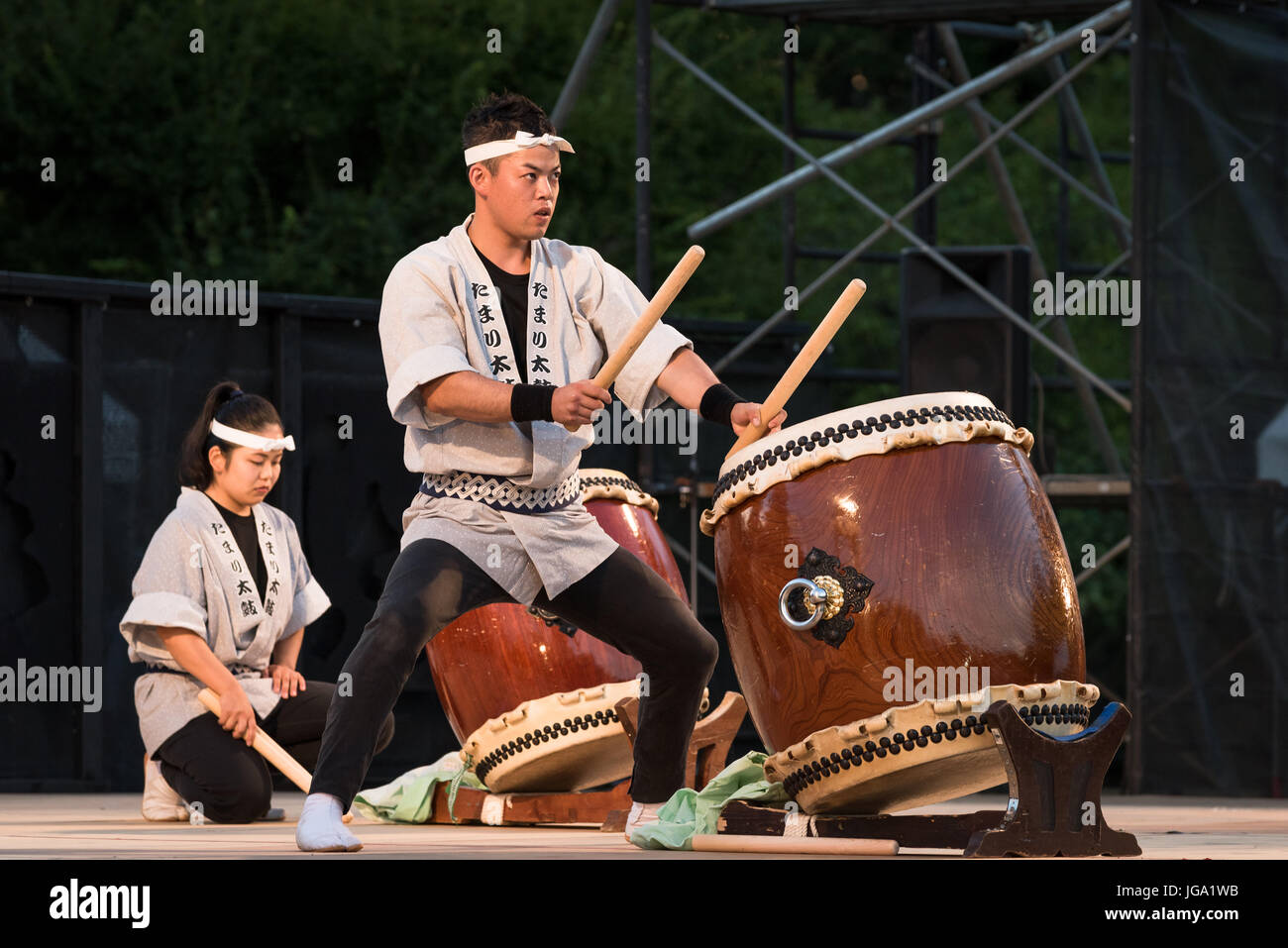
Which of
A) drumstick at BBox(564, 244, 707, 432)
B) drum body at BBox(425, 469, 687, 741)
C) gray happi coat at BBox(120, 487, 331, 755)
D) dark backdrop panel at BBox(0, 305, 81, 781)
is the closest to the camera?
drumstick at BBox(564, 244, 707, 432)

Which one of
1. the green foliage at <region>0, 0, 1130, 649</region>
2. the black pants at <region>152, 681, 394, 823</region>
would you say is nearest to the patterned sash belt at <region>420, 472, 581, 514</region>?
the black pants at <region>152, 681, 394, 823</region>

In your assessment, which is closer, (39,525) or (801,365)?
(801,365)

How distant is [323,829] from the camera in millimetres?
3170

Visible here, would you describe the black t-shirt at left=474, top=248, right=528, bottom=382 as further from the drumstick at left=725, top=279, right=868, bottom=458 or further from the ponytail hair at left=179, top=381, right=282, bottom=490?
the ponytail hair at left=179, top=381, right=282, bottom=490

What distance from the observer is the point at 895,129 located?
713 centimetres

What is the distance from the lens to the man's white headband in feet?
11.3

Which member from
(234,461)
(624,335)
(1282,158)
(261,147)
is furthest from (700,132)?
(624,335)

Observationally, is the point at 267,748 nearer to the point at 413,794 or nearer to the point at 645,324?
the point at 413,794

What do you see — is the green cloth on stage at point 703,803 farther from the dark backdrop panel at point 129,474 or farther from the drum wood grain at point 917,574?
the dark backdrop panel at point 129,474

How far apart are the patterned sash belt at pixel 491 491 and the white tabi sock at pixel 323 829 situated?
1.79ft

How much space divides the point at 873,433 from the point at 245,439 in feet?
6.09

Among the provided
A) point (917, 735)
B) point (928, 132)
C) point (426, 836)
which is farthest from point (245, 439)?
point (928, 132)

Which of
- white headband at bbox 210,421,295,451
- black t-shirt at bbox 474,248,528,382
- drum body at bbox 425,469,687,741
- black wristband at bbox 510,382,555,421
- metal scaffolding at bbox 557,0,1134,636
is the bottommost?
drum body at bbox 425,469,687,741

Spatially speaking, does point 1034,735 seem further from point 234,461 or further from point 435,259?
point 234,461
